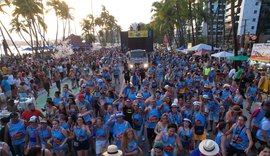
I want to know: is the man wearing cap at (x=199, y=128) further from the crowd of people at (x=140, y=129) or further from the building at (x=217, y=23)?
the building at (x=217, y=23)

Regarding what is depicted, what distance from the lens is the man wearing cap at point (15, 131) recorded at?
619 cm

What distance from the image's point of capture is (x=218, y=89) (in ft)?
31.2

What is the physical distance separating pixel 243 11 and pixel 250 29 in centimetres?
647

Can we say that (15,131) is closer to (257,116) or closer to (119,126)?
(119,126)

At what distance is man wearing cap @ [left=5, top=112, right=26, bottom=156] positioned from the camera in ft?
20.3

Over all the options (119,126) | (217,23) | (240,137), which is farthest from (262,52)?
(217,23)

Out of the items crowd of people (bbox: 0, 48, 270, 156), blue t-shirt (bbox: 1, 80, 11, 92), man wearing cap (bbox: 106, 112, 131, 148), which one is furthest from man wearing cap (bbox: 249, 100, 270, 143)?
blue t-shirt (bbox: 1, 80, 11, 92)

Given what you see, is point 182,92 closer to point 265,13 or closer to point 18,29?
point 18,29

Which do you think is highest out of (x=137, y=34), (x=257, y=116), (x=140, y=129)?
(x=137, y=34)

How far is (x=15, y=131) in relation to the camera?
6.20 metres

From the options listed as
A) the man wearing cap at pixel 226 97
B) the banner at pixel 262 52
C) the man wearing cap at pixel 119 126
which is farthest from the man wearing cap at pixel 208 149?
the banner at pixel 262 52

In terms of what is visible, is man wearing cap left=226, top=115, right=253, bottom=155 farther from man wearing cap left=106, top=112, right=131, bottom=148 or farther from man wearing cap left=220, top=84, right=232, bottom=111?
man wearing cap left=220, top=84, right=232, bottom=111

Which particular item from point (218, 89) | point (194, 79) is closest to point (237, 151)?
point (218, 89)

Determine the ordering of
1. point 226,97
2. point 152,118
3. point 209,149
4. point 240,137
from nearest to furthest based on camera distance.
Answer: point 209,149 → point 240,137 → point 152,118 → point 226,97
